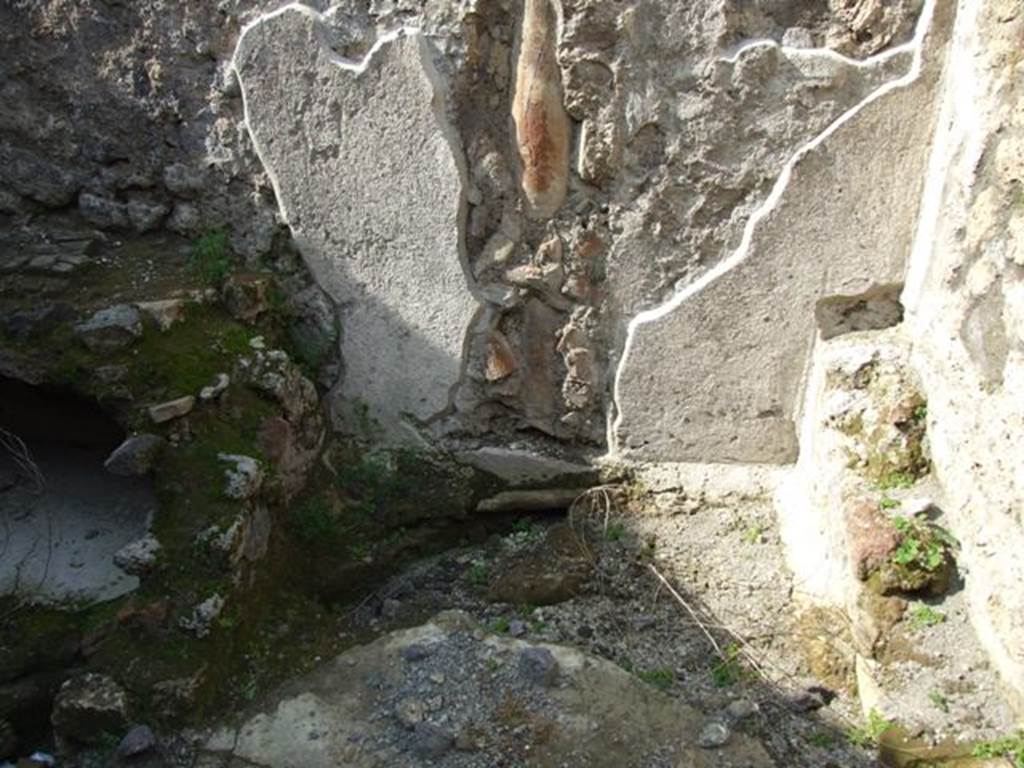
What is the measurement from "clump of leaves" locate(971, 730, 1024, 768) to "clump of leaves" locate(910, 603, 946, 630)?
266 millimetres

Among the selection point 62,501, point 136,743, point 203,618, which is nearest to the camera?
point 136,743

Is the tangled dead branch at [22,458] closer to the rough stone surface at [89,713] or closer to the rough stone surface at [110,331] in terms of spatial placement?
the rough stone surface at [110,331]

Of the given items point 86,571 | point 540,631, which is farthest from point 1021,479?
point 86,571

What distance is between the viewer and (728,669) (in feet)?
7.64

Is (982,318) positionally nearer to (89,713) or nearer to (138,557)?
(138,557)

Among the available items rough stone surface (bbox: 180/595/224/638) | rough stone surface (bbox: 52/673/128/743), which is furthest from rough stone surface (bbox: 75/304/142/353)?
rough stone surface (bbox: 52/673/128/743)

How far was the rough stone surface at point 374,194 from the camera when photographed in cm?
258

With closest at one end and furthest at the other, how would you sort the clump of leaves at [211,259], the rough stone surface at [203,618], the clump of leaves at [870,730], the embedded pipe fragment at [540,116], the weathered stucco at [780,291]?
the clump of leaves at [870,730], the rough stone surface at [203,618], the weathered stucco at [780,291], the embedded pipe fragment at [540,116], the clump of leaves at [211,259]

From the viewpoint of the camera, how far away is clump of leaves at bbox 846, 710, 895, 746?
81.0 inches

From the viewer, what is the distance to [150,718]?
2129 mm

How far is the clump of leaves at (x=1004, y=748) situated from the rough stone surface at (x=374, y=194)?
161cm

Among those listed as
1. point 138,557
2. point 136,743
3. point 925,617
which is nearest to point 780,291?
point 925,617

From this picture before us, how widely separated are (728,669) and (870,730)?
36cm

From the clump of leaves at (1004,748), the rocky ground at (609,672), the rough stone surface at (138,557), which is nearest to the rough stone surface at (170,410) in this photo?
the rough stone surface at (138,557)
